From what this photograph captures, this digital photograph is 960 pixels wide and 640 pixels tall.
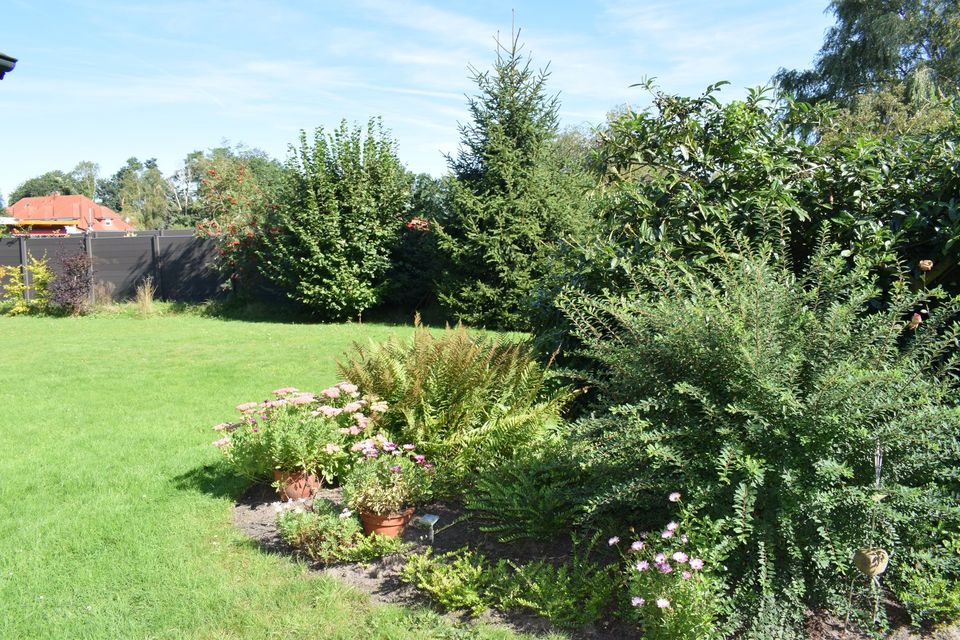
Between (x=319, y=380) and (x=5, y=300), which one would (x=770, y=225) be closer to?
(x=319, y=380)

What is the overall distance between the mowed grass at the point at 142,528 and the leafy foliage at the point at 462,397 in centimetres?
122

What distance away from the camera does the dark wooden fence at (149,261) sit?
17.3m

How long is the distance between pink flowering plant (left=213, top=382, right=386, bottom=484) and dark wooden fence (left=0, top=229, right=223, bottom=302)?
14.0m

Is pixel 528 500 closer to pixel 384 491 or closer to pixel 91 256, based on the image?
pixel 384 491

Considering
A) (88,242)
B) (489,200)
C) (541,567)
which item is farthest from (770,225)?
(88,242)

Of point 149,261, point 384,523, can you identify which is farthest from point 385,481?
point 149,261

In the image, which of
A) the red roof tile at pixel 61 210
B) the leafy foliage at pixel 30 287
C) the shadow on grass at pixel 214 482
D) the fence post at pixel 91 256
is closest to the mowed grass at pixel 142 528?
the shadow on grass at pixel 214 482

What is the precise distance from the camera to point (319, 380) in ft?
26.9

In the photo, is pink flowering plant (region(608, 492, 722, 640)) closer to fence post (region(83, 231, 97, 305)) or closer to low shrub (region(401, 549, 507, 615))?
low shrub (region(401, 549, 507, 615))

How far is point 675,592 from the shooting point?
2428 millimetres

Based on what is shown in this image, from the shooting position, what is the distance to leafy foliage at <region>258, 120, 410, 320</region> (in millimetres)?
14102

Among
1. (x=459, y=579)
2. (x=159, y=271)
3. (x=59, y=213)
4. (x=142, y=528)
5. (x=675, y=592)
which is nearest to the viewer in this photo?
(x=675, y=592)

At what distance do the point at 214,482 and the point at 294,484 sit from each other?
0.85m

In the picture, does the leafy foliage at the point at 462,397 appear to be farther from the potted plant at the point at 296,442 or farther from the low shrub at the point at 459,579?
the low shrub at the point at 459,579
